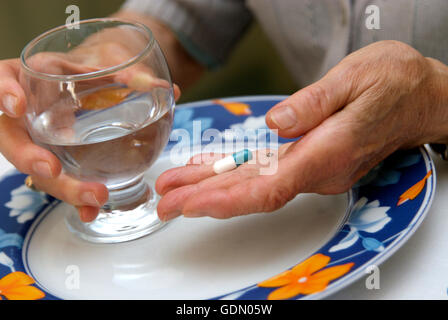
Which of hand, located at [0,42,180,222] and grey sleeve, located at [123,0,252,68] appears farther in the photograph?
grey sleeve, located at [123,0,252,68]

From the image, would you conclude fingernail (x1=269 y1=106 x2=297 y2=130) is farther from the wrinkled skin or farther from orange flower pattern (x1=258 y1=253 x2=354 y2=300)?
orange flower pattern (x1=258 y1=253 x2=354 y2=300)

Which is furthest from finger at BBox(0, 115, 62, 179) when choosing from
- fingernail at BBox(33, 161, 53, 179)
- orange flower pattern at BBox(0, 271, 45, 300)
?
orange flower pattern at BBox(0, 271, 45, 300)

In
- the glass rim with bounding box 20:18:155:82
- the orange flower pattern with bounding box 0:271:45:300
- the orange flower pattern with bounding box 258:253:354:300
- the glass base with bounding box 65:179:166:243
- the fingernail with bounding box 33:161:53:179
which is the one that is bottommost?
the glass base with bounding box 65:179:166:243

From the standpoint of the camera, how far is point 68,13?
4.79ft

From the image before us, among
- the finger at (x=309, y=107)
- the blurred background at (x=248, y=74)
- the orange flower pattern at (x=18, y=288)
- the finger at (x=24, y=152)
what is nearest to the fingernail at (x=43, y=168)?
the finger at (x=24, y=152)

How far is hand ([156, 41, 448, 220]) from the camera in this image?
467 mm

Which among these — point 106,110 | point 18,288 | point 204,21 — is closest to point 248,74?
point 204,21

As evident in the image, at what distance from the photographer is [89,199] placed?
541 millimetres

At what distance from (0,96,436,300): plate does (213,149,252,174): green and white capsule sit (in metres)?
0.06

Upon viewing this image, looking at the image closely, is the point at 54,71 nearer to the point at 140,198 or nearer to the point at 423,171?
the point at 140,198

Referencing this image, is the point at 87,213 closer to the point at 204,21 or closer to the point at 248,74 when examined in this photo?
the point at 204,21

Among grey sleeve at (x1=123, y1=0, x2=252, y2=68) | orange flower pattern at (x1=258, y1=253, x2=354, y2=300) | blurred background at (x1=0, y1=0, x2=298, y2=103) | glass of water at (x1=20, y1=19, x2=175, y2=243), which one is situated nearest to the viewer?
orange flower pattern at (x1=258, y1=253, x2=354, y2=300)

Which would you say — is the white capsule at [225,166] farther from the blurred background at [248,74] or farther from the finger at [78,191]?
the blurred background at [248,74]

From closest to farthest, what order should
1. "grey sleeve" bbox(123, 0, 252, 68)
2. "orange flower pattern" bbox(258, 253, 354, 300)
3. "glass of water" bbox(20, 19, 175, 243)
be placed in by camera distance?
"orange flower pattern" bbox(258, 253, 354, 300) → "glass of water" bbox(20, 19, 175, 243) → "grey sleeve" bbox(123, 0, 252, 68)
